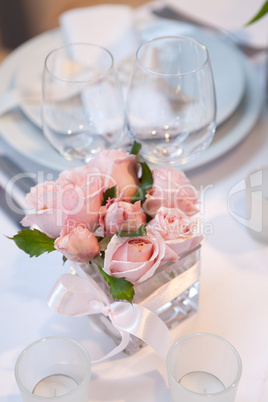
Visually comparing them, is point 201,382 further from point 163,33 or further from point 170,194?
point 163,33

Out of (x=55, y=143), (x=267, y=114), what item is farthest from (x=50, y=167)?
(x=267, y=114)

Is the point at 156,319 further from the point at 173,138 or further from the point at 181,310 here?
the point at 173,138

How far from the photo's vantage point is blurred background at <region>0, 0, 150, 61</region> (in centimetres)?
192

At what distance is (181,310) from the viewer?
→ 0.69 m

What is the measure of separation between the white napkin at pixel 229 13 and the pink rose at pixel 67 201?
2.31ft

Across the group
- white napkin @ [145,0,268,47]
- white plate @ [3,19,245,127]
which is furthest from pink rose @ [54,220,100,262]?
white napkin @ [145,0,268,47]

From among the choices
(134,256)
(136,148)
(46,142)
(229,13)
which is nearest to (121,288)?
(134,256)

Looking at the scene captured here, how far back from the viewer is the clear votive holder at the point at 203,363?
0.57 metres

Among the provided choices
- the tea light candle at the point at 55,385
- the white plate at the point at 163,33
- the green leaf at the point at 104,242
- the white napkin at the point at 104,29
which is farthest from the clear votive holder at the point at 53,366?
the white napkin at the point at 104,29

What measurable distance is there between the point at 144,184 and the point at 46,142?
1.12 ft

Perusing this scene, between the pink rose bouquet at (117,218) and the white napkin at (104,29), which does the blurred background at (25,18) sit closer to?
the white napkin at (104,29)

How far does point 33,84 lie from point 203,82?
398mm

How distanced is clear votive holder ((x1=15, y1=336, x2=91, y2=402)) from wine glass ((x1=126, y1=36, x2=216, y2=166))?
1.00ft

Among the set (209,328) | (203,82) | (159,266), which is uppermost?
(203,82)
